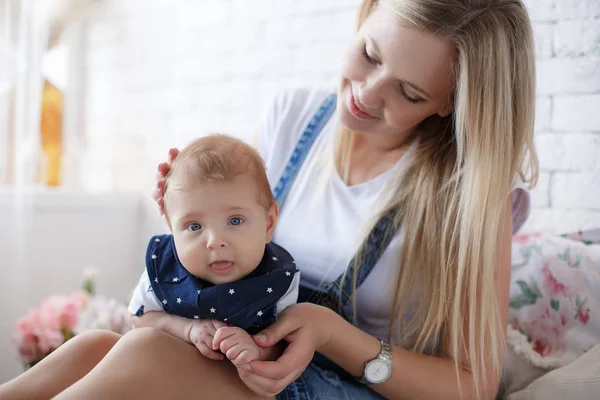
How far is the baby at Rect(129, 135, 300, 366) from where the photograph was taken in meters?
1.04

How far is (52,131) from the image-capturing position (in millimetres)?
3014

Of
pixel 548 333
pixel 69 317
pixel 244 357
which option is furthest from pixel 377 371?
pixel 69 317

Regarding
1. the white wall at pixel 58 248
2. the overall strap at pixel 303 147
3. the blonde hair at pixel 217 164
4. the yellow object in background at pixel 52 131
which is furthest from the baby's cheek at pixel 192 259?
the yellow object in background at pixel 52 131

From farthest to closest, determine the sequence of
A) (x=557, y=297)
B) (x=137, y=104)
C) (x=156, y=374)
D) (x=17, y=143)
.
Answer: (x=137, y=104), (x=17, y=143), (x=557, y=297), (x=156, y=374)

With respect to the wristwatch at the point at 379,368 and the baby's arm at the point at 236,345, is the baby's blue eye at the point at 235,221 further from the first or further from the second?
the wristwatch at the point at 379,368

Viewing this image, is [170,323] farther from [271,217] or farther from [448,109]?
[448,109]

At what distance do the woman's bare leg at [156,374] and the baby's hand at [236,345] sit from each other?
0.16 ft

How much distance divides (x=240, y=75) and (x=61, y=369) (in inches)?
64.1

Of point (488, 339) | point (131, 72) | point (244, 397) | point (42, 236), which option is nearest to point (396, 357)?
point (488, 339)

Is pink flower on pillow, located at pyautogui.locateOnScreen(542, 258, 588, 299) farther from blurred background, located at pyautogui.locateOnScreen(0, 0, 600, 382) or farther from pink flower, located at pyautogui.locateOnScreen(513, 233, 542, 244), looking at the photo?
blurred background, located at pyautogui.locateOnScreen(0, 0, 600, 382)

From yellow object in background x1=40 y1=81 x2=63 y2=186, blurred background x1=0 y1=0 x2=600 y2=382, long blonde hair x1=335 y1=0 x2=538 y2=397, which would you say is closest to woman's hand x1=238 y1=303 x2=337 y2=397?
long blonde hair x1=335 y1=0 x2=538 y2=397

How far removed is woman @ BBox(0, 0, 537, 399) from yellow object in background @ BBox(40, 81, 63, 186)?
190 centimetres

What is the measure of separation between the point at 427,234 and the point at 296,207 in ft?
1.07

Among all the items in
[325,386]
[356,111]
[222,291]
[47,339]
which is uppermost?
[356,111]
